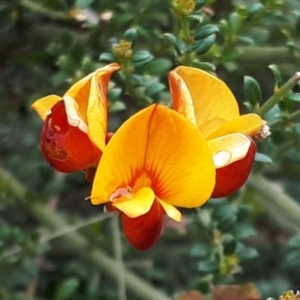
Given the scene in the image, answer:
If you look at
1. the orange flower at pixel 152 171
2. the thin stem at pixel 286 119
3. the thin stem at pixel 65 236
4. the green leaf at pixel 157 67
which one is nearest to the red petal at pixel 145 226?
the orange flower at pixel 152 171

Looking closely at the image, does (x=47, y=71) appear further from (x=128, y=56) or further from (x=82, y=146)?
(x=82, y=146)

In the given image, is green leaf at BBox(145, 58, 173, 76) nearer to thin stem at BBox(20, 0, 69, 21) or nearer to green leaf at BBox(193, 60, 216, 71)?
green leaf at BBox(193, 60, 216, 71)

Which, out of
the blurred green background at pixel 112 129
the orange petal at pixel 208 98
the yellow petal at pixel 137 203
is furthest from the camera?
the blurred green background at pixel 112 129

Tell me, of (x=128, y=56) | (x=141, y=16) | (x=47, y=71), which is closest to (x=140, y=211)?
(x=128, y=56)

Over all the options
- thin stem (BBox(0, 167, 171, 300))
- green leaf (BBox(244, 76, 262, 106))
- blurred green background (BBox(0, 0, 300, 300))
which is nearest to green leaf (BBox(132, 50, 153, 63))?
blurred green background (BBox(0, 0, 300, 300))

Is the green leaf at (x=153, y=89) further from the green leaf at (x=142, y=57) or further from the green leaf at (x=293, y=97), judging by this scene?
the green leaf at (x=293, y=97)

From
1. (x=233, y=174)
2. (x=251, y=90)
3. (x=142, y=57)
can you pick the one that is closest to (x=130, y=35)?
(x=142, y=57)
